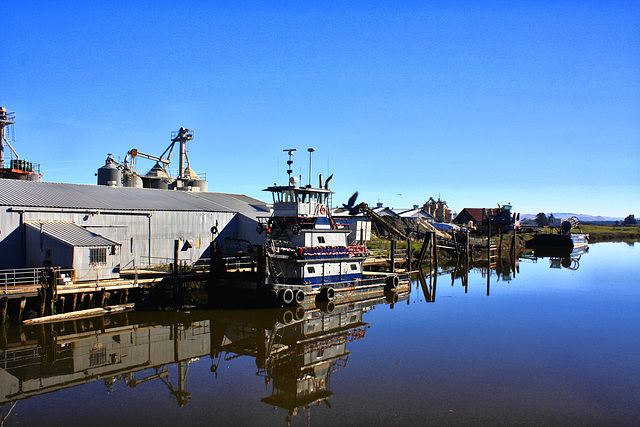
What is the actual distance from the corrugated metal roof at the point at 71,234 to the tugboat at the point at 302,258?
698cm

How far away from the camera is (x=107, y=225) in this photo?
33.2 meters

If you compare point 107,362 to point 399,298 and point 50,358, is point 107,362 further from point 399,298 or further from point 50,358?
point 399,298

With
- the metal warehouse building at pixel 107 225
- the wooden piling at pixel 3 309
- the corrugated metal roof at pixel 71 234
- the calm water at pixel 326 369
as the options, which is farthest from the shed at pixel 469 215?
the wooden piling at pixel 3 309

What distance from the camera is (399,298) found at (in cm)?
3553

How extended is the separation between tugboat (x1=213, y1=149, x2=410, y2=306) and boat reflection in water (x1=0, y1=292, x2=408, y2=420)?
168 cm

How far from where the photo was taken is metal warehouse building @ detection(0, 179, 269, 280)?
28578 millimetres

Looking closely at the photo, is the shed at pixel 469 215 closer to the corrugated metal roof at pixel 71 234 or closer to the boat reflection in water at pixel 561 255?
the boat reflection in water at pixel 561 255

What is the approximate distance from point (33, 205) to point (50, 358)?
1390 cm

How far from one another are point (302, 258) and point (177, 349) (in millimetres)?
10374

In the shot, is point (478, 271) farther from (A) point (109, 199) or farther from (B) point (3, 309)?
(B) point (3, 309)

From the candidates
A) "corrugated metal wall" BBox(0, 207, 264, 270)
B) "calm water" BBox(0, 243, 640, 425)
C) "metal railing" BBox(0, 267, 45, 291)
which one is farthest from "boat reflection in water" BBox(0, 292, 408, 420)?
"corrugated metal wall" BBox(0, 207, 264, 270)

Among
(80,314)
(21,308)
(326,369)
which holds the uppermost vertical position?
(21,308)

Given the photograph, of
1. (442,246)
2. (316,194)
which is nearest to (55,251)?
(316,194)

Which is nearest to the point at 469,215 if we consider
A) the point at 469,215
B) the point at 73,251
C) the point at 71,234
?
the point at 469,215
